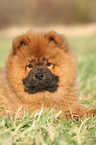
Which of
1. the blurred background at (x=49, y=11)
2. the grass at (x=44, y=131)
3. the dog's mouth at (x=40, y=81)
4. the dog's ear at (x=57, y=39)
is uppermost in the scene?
the blurred background at (x=49, y=11)

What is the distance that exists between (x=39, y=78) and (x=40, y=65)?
9.9 inches

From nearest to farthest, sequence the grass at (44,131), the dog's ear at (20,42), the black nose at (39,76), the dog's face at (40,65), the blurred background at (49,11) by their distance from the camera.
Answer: the grass at (44,131), the black nose at (39,76), the dog's face at (40,65), the dog's ear at (20,42), the blurred background at (49,11)

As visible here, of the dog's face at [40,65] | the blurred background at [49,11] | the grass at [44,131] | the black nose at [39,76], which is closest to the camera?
the grass at [44,131]

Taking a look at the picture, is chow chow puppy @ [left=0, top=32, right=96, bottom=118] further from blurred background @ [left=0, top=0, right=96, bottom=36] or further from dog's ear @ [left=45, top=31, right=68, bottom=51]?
blurred background @ [left=0, top=0, right=96, bottom=36]

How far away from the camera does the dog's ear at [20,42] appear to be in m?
3.61

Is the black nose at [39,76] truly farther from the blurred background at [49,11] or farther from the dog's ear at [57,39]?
the blurred background at [49,11]

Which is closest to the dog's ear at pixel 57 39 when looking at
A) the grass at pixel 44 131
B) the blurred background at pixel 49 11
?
the grass at pixel 44 131

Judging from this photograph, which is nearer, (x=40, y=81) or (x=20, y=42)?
(x=40, y=81)

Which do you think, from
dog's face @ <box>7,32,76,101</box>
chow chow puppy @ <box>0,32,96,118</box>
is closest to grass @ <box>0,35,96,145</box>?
chow chow puppy @ <box>0,32,96,118</box>

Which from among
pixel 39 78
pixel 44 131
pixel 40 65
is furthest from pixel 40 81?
pixel 44 131

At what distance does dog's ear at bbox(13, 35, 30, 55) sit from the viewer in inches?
142

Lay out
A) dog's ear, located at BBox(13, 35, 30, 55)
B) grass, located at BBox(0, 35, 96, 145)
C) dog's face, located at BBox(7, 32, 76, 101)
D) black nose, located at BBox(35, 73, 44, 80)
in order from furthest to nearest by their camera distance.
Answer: dog's ear, located at BBox(13, 35, 30, 55) → dog's face, located at BBox(7, 32, 76, 101) → black nose, located at BBox(35, 73, 44, 80) → grass, located at BBox(0, 35, 96, 145)

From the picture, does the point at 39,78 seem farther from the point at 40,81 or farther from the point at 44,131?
the point at 44,131

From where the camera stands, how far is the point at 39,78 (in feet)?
11.1
